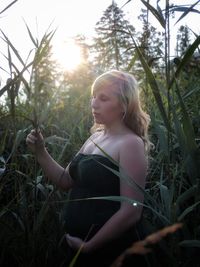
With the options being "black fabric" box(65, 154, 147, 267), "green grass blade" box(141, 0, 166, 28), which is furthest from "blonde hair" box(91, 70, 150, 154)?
"green grass blade" box(141, 0, 166, 28)

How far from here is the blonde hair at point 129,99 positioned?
1886mm

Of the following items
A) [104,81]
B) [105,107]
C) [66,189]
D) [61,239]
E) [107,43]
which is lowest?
[61,239]

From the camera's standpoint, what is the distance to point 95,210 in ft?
5.74

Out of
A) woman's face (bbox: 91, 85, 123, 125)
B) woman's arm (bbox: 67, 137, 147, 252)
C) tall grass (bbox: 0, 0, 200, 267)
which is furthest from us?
woman's face (bbox: 91, 85, 123, 125)

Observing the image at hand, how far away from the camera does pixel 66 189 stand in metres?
2.09

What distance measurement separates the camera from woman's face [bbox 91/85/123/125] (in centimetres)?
182

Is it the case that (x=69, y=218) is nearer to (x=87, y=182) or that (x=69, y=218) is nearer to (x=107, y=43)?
(x=87, y=182)

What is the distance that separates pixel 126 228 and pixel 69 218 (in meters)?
0.31

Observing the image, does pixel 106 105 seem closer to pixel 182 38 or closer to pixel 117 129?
pixel 117 129

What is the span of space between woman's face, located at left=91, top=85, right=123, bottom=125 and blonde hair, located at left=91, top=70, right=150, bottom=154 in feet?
0.10

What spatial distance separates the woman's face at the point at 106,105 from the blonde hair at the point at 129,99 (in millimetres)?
30

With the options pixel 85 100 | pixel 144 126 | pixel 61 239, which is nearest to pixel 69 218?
pixel 61 239

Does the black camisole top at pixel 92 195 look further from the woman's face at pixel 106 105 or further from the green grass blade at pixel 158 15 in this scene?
the green grass blade at pixel 158 15

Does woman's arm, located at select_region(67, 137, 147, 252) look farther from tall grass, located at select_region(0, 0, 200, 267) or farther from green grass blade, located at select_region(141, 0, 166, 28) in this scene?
green grass blade, located at select_region(141, 0, 166, 28)
